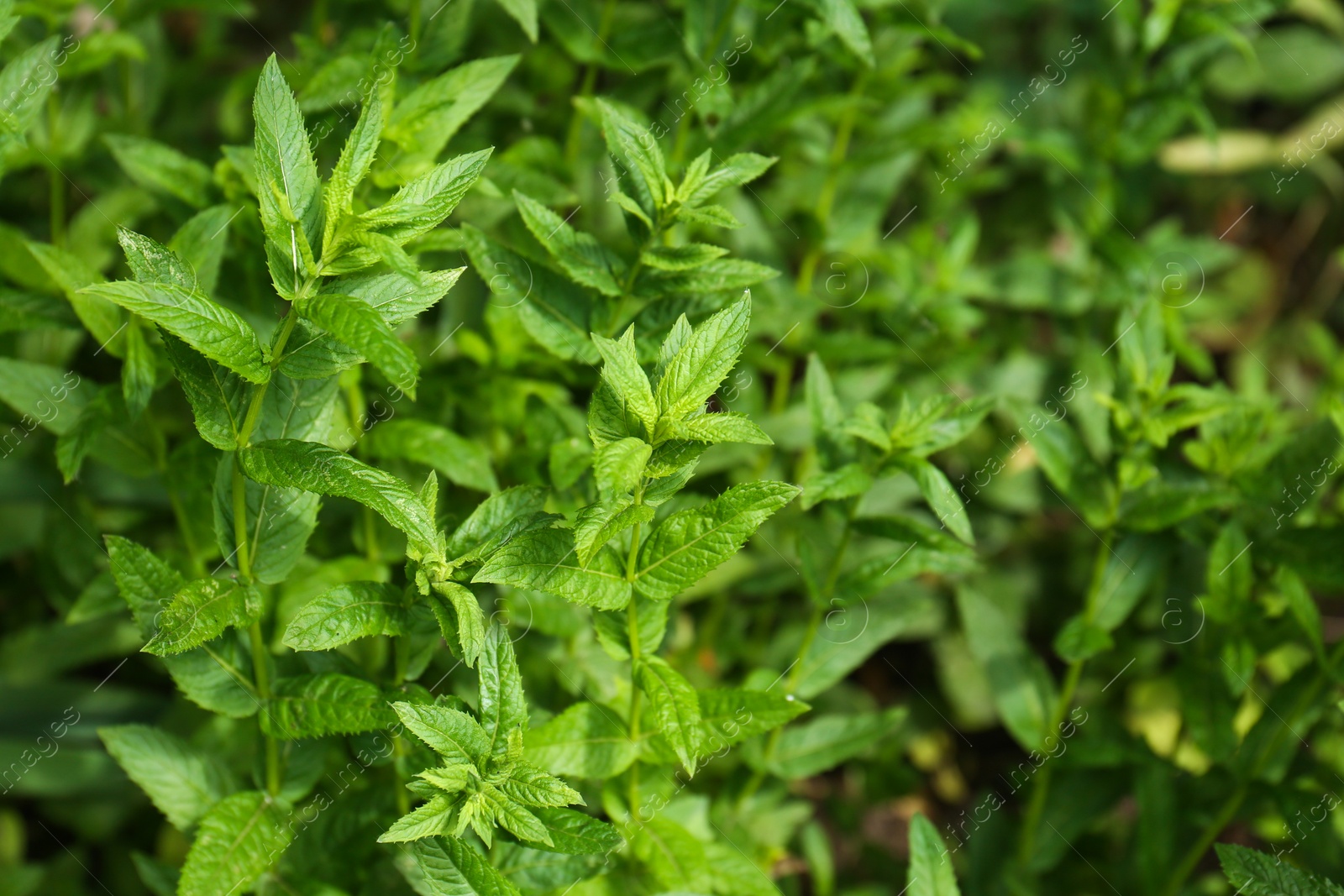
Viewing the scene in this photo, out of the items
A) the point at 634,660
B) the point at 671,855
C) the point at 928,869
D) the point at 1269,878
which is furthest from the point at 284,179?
the point at 1269,878

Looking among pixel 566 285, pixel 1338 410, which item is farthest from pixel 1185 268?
pixel 566 285

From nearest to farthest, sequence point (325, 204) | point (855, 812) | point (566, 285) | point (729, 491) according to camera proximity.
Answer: point (325, 204), point (729, 491), point (566, 285), point (855, 812)

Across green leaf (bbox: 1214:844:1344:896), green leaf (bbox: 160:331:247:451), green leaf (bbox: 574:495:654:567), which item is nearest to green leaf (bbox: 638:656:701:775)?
green leaf (bbox: 574:495:654:567)

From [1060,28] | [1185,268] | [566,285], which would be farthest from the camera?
[1060,28]

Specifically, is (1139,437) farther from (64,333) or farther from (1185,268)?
(64,333)

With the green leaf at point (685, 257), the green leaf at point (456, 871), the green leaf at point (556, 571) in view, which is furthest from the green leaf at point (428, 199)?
the green leaf at point (456, 871)

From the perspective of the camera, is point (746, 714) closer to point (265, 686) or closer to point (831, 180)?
point (265, 686)

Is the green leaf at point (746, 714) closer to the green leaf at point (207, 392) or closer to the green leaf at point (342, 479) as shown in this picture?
the green leaf at point (342, 479)
